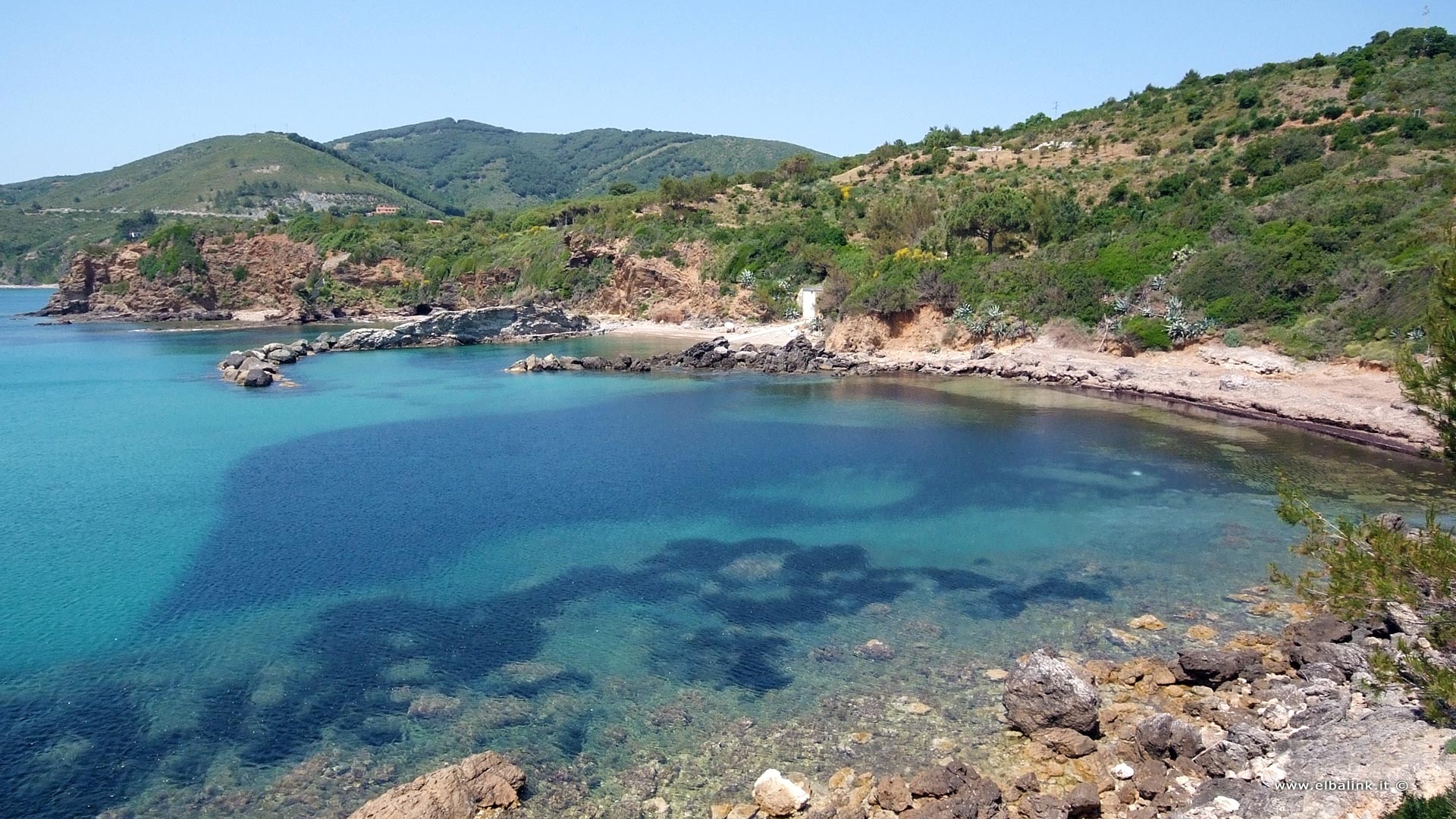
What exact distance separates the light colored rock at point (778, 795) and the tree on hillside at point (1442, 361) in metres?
9.75

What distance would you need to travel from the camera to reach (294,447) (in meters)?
31.7

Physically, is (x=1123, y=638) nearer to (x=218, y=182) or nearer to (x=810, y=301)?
(x=810, y=301)

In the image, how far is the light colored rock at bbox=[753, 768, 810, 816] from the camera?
37.4 feet

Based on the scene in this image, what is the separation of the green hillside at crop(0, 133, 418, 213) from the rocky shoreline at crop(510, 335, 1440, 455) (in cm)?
11680

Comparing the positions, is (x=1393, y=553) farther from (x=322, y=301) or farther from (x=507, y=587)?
(x=322, y=301)

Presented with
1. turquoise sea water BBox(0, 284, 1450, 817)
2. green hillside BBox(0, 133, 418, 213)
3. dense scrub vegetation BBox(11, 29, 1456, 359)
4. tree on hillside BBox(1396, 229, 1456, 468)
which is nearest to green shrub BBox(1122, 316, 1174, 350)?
dense scrub vegetation BBox(11, 29, 1456, 359)

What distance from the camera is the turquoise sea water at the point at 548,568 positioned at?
43.4 feet

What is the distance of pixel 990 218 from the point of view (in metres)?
55.5

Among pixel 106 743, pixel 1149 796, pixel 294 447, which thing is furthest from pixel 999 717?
pixel 294 447

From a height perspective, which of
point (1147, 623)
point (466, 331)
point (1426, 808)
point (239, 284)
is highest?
point (239, 284)

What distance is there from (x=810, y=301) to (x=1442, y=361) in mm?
51999

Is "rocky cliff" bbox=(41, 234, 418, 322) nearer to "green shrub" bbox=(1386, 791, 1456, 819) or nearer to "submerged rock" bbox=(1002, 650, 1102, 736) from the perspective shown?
"submerged rock" bbox=(1002, 650, 1102, 736)

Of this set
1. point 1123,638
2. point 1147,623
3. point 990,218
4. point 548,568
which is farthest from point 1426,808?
point 990,218

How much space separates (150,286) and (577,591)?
90632 mm
